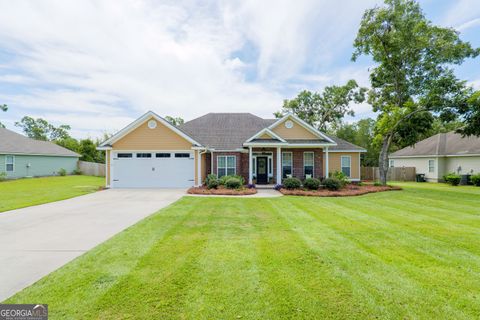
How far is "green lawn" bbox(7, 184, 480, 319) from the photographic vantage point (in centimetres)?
296

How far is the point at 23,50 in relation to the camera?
14.0m

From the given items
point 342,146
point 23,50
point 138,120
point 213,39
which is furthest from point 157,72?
point 342,146

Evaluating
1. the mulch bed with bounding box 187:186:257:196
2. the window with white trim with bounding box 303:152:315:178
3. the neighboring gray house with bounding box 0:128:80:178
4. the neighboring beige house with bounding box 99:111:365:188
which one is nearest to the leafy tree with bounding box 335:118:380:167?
the neighboring beige house with bounding box 99:111:365:188

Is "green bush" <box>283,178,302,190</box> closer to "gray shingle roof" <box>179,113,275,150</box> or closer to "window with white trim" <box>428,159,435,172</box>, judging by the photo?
"gray shingle roof" <box>179,113,275,150</box>

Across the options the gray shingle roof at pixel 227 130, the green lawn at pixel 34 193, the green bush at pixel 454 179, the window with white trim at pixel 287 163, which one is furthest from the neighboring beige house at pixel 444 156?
the green lawn at pixel 34 193

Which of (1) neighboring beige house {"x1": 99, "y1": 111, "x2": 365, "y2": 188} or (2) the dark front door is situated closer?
(1) neighboring beige house {"x1": 99, "y1": 111, "x2": 365, "y2": 188}

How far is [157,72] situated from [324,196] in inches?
521

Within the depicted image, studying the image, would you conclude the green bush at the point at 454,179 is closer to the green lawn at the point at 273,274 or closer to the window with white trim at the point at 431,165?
the window with white trim at the point at 431,165

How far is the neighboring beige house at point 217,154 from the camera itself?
1650 centimetres

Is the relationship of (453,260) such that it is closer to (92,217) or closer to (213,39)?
(92,217)

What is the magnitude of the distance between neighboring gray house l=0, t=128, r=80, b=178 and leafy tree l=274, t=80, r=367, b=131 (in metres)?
27.1

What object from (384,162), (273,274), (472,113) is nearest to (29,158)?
(273,274)

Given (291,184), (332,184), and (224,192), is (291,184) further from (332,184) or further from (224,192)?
(224,192)

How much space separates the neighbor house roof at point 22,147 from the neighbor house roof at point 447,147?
3670 centimetres
